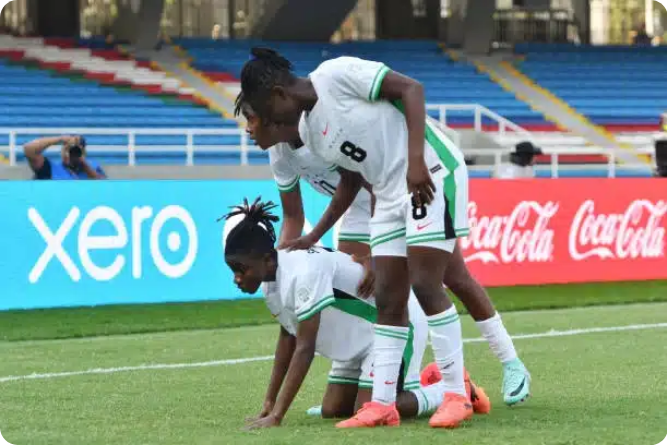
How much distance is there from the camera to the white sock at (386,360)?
6879 mm

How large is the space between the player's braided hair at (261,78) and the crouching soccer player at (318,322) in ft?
1.98

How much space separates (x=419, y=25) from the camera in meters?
36.6

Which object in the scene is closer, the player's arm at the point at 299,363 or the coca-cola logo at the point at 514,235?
the player's arm at the point at 299,363

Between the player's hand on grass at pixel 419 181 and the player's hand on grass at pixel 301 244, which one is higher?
the player's hand on grass at pixel 419 181

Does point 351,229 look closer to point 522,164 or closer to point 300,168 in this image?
point 300,168

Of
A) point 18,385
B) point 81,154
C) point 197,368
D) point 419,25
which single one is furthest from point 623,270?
point 419,25

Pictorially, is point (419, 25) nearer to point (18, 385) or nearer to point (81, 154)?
point (81, 154)

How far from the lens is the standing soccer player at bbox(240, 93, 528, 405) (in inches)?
291

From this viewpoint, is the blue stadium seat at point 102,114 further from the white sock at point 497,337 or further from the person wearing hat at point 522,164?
the white sock at point 497,337

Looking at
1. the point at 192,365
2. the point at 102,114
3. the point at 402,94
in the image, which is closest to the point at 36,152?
the point at 192,365

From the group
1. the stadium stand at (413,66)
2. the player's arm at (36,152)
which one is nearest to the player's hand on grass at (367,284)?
the player's arm at (36,152)

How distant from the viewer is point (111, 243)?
14555 mm

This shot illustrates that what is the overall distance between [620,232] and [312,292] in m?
12.2

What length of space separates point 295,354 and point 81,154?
10003 mm
